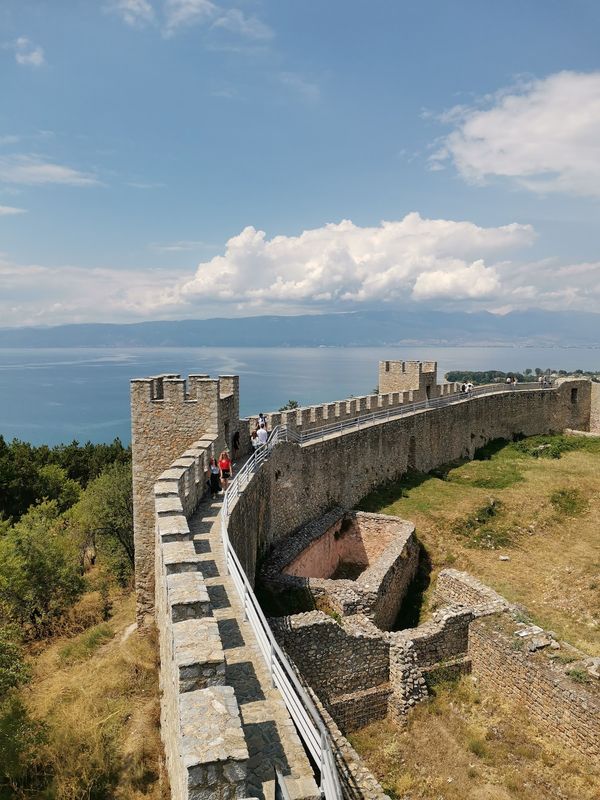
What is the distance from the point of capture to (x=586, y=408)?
1375 inches

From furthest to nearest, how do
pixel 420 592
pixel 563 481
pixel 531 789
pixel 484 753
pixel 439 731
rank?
pixel 563 481 → pixel 420 592 → pixel 439 731 → pixel 484 753 → pixel 531 789

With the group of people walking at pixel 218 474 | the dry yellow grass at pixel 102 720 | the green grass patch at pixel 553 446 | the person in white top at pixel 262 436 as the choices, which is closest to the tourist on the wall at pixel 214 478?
the group of people walking at pixel 218 474

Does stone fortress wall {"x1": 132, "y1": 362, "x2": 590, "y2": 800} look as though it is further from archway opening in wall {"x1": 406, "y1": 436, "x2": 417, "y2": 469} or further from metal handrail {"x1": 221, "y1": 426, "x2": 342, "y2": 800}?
metal handrail {"x1": 221, "y1": 426, "x2": 342, "y2": 800}

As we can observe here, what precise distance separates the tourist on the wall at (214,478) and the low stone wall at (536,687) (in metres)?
7.14

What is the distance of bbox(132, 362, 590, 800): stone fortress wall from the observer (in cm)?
441

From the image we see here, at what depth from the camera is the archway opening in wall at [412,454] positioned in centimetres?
2419

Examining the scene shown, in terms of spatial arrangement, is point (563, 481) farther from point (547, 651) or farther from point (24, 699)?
point (24, 699)

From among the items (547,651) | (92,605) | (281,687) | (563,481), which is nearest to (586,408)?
(563,481)

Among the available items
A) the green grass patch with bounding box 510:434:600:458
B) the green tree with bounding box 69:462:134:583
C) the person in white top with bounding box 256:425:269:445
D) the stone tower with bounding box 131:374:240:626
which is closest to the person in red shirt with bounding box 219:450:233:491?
the stone tower with bounding box 131:374:240:626

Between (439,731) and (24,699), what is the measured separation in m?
8.24

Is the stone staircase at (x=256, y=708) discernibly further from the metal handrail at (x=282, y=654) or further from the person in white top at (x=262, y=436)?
the person in white top at (x=262, y=436)

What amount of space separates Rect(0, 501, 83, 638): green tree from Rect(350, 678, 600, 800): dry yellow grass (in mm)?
10926

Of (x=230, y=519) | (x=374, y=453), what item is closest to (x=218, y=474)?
(x=230, y=519)

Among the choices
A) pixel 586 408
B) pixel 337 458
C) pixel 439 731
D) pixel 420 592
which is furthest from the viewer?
pixel 586 408
